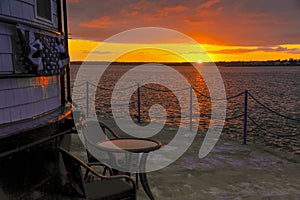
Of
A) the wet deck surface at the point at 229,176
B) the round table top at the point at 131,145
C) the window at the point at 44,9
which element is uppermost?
the window at the point at 44,9

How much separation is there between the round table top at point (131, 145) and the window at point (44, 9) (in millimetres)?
2119

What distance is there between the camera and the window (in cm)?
437

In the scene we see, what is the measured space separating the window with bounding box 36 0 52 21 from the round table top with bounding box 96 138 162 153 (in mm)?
2119

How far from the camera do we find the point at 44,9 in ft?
14.9

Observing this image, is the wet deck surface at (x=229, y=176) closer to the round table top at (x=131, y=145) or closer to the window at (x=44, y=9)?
the round table top at (x=131, y=145)

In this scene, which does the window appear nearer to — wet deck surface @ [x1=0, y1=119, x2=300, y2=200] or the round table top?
the round table top

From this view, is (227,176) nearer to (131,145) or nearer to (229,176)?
(229,176)

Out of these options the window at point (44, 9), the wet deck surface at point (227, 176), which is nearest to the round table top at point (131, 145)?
the wet deck surface at point (227, 176)

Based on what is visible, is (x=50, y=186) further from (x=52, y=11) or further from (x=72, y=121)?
(x=52, y=11)

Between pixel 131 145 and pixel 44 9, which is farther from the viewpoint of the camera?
pixel 131 145

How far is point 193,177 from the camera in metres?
5.62

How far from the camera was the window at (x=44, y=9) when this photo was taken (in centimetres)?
437

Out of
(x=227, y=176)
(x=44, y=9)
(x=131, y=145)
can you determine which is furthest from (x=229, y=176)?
(x=44, y=9)

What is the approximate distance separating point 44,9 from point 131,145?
2458 millimetres
